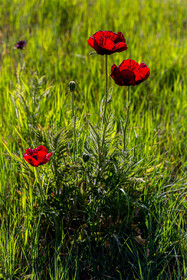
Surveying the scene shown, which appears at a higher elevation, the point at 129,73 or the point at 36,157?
the point at 129,73

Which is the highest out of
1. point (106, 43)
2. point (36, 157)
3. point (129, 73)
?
point (106, 43)

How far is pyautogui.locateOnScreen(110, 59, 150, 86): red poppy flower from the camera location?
1376 mm

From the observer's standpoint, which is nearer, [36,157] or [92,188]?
[36,157]

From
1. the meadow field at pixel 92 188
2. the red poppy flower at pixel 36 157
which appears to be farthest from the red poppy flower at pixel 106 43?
the red poppy flower at pixel 36 157

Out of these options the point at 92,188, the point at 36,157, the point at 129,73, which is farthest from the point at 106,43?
the point at 92,188

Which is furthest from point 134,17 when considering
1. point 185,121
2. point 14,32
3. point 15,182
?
point 15,182

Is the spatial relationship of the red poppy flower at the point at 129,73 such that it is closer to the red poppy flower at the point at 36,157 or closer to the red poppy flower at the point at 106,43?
the red poppy flower at the point at 106,43

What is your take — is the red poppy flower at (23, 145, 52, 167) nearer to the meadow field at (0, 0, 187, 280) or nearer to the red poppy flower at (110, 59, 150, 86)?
the meadow field at (0, 0, 187, 280)

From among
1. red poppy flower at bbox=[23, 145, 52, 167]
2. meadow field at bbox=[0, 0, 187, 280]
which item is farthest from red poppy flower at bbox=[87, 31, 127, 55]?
red poppy flower at bbox=[23, 145, 52, 167]

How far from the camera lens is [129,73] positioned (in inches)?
54.1

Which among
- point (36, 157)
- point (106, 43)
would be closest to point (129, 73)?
point (106, 43)

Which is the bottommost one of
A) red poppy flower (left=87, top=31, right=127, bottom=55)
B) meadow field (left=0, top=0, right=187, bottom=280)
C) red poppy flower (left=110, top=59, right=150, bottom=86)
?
meadow field (left=0, top=0, right=187, bottom=280)

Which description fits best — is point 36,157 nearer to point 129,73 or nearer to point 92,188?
point 92,188

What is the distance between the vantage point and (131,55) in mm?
2963
